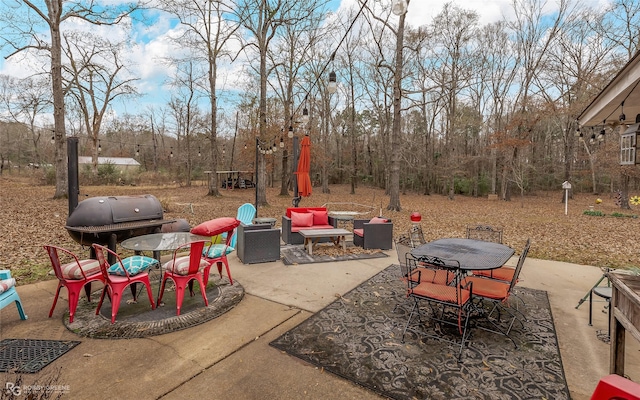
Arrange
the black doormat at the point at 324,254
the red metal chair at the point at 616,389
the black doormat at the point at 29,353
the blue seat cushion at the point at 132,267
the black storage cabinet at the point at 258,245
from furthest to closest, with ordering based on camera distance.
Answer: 1. the black doormat at the point at 324,254
2. the black storage cabinet at the point at 258,245
3. the blue seat cushion at the point at 132,267
4. the black doormat at the point at 29,353
5. the red metal chair at the point at 616,389

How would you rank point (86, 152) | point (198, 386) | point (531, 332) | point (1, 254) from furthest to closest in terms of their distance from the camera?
1. point (86, 152)
2. point (1, 254)
3. point (531, 332)
4. point (198, 386)

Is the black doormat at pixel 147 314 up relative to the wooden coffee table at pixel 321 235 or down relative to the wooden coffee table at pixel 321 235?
down

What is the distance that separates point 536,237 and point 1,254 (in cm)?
1150

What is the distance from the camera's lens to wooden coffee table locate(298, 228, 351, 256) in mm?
5883

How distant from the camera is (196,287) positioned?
4301 millimetres

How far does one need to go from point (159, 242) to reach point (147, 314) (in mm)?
832

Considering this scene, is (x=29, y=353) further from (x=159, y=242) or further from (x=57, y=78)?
(x=57, y=78)

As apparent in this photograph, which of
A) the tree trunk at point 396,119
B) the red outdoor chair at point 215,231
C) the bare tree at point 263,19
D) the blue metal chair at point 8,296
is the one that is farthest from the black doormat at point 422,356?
the bare tree at point 263,19

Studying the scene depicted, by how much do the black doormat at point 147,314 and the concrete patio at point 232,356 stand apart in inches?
3.7

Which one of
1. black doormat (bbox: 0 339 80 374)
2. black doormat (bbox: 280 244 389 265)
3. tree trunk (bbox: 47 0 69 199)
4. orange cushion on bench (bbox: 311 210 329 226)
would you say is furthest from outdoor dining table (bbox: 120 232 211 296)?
tree trunk (bbox: 47 0 69 199)

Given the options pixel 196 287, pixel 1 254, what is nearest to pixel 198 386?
pixel 196 287

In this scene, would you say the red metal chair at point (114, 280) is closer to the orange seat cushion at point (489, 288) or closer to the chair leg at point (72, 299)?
the chair leg at point (72, 299)

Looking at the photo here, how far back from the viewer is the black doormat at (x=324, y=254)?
18.2 ft

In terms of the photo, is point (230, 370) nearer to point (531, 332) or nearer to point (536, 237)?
point (531, 332)
